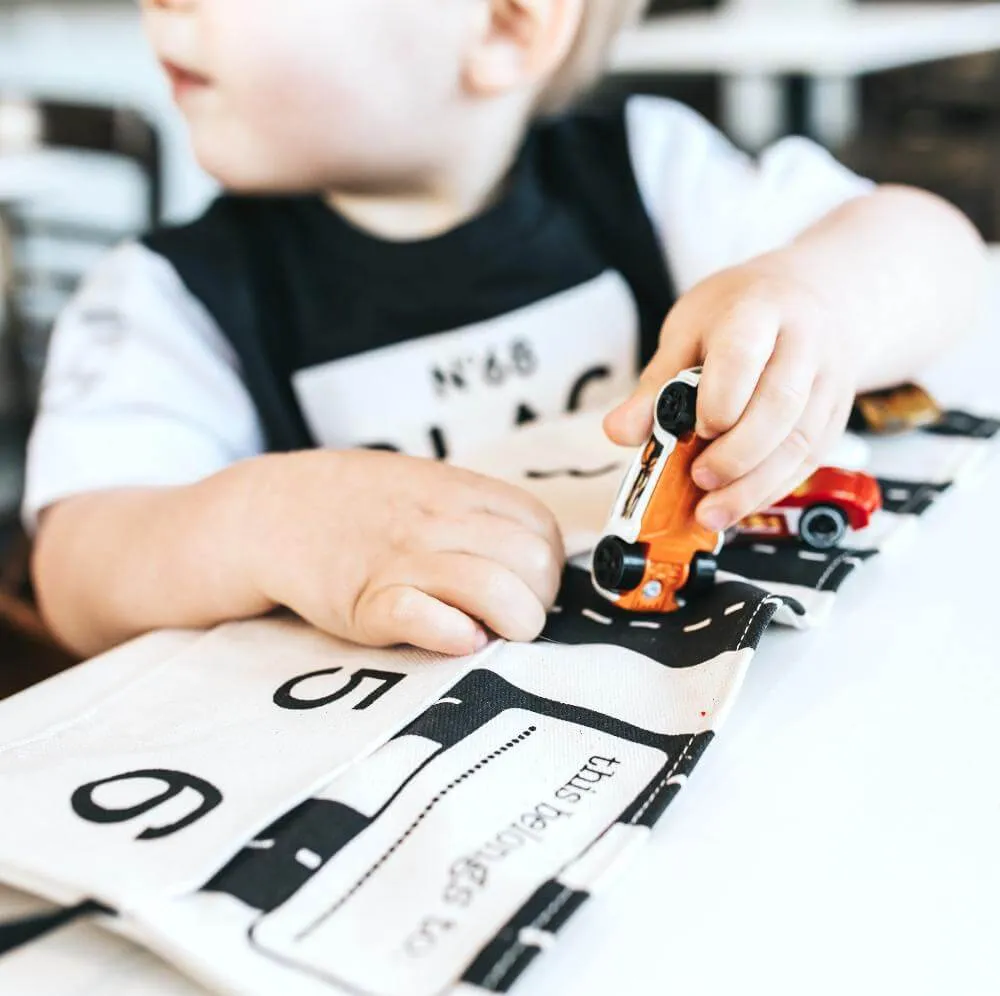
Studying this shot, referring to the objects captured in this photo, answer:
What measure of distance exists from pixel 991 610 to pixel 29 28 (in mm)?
2413

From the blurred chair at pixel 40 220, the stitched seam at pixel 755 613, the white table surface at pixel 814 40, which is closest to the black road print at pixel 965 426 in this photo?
the stitched seam at pixel 755 613

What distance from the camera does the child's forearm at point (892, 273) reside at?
482 mm

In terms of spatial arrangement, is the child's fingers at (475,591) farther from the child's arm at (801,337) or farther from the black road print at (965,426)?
the black road print at (965,426)

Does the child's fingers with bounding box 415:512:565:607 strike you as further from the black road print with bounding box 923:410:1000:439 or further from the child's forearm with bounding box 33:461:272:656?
the black road print with bounding box 923:410:1000:439

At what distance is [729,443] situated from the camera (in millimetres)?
364

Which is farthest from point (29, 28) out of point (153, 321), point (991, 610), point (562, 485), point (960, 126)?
point (991, 610)

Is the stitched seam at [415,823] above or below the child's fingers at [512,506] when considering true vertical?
below

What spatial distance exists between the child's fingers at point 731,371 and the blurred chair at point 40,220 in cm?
102

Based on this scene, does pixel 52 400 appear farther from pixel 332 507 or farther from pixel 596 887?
pixel 596 887

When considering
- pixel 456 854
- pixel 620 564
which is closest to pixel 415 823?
pixel 456 854

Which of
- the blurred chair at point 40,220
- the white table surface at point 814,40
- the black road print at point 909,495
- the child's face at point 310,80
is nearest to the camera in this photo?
the black road print at point 909,495

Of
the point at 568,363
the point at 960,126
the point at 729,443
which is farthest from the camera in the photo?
the point at 960,126

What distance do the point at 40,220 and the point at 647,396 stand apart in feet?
6.24

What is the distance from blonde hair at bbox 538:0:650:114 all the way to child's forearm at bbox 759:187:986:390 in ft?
0.66
